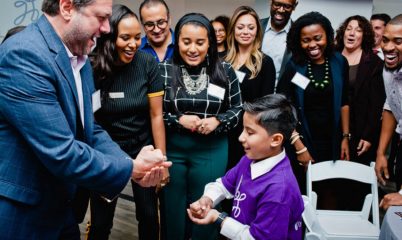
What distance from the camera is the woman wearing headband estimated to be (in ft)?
7.62

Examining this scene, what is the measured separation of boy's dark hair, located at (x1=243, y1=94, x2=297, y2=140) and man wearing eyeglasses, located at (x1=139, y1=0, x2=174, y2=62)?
1.09 metres

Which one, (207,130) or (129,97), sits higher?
(129,97)

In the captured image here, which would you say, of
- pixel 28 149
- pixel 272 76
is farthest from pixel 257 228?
pixel 272 76

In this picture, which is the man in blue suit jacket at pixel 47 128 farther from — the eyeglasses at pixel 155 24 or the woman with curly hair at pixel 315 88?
the woman with curly hair at pixel 315 88

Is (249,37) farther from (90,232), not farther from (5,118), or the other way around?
(5,118)

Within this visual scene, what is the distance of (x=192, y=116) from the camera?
228 centimetres

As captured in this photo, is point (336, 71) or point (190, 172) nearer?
point (190, 172)

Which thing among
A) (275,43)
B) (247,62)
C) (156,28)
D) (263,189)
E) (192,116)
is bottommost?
(263,189)

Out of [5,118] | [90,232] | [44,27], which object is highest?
[44,27]

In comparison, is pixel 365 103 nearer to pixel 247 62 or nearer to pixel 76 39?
pixel 247 62

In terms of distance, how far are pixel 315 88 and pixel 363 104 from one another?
80 cm

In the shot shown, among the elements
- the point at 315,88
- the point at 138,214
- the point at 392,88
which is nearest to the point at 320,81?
the point at 315,88

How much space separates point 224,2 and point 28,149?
603cm

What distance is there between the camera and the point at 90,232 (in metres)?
2.11
